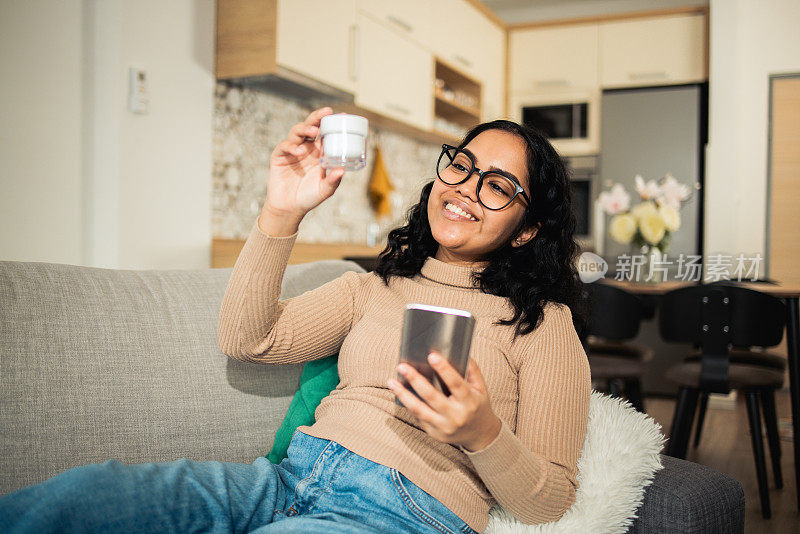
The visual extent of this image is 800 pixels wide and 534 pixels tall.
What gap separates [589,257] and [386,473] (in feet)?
3.95

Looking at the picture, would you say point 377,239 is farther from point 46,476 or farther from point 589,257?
point 46,476

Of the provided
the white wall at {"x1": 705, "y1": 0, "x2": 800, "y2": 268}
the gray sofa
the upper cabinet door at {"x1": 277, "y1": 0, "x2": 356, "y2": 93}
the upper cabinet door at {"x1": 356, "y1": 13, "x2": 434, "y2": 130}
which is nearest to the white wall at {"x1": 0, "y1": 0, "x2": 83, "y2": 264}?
the upper cabinet door at {"x1": 277, "y1": 0, "x2": 356, "y2": 93}

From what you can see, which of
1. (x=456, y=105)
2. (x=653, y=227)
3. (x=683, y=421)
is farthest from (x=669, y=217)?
Answer: (x=456, y=105)

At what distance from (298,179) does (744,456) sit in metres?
2.79

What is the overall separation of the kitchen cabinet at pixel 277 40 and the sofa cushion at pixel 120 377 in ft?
5.69

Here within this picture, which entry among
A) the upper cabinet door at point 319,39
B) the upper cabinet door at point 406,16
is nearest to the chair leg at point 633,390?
the upper cabinet door at point 319,39

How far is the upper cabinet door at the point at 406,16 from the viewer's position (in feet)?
12.0

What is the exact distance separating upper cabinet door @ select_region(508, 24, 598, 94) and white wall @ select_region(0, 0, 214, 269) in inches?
121

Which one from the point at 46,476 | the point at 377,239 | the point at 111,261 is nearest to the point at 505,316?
the point at 46,476

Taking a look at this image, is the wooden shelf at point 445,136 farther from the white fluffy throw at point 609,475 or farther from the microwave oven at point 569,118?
the white fluffy throw at point 609,475

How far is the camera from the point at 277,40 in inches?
113

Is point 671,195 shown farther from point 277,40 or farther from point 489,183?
point 489,183

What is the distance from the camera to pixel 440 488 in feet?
3.42

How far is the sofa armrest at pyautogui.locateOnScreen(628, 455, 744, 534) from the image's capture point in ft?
3.37
